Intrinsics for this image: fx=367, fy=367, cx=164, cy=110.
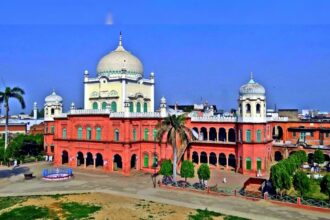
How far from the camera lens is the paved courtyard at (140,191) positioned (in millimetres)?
26812

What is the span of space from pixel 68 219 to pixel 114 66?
28.9 meters

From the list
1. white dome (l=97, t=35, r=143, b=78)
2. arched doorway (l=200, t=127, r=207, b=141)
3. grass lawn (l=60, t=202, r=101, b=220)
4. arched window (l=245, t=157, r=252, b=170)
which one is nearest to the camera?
grass lawn (l=60, t=202, r=101, b=220)

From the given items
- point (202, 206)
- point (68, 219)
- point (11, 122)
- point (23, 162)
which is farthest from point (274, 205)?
point (11, 122)

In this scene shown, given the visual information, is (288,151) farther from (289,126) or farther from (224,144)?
(224,144)

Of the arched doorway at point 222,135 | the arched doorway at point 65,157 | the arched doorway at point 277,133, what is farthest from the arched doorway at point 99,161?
the arched doorway at point 277,133

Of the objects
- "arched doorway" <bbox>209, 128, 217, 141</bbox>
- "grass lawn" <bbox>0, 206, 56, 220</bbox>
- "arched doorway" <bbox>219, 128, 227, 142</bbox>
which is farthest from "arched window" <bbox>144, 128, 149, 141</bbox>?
"grass lawn" <bbox>0, 206, 56, 220</bbox>

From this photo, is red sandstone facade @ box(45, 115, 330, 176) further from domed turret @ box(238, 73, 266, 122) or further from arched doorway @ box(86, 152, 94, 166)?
domed turret @ box(238, 73, 266, 122)

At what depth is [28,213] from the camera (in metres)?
25.9

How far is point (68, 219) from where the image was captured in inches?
968

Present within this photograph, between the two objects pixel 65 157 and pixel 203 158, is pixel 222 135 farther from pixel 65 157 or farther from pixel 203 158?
pixel 65 157

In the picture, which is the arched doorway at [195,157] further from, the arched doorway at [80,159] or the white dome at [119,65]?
the arched doorway at [80,159]

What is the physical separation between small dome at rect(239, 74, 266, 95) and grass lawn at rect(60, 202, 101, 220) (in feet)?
80.0

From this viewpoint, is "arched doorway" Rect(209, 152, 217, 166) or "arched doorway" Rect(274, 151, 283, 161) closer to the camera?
"arched doorway" Rect(209, 152, 217, 166)

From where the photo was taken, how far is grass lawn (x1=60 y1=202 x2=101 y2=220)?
83.6ft
